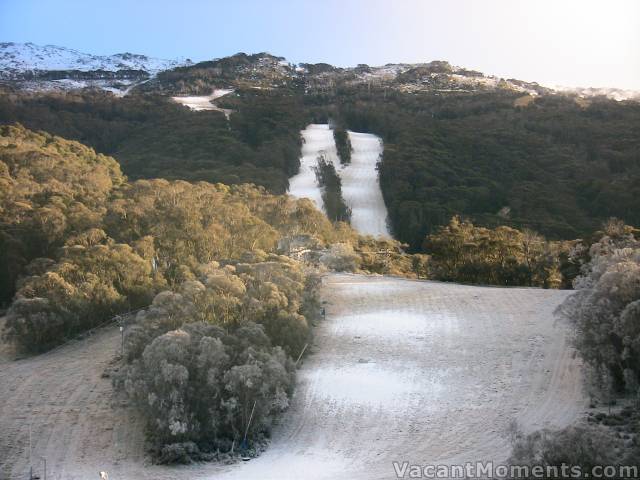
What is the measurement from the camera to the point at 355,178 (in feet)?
216

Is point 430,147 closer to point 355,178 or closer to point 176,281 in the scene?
point 355,178

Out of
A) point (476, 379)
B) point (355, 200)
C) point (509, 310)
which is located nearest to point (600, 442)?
point (476, 379)

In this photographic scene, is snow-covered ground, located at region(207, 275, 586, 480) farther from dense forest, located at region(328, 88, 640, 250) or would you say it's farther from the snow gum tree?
dense forest, located at region(328, 88, 640, 250)

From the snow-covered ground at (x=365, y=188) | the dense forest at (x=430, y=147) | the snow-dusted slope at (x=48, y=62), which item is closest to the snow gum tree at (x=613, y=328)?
the dense forest at (x=430, y=147)

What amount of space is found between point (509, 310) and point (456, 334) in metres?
3.18

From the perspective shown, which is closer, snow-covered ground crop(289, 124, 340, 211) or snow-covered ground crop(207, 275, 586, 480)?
snow-covered ground crop(207, 275, 586, 480)

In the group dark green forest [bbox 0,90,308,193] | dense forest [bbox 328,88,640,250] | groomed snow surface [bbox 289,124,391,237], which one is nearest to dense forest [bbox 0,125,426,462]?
dark green forest [bbox 0,90,308,193]

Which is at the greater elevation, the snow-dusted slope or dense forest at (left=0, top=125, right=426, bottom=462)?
the snow-dusted slope

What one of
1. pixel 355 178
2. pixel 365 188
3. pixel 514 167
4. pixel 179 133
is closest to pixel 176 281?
pixel 365 188

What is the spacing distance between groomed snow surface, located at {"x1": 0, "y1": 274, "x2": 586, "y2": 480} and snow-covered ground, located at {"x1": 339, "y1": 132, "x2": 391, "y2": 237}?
97.8 ft

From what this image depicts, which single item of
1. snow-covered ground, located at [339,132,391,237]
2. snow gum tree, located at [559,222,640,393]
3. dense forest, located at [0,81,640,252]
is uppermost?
snow gum tree, located at [559,222,640,393]

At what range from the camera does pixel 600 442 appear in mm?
8438

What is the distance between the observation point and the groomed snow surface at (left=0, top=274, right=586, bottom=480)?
1188 cm

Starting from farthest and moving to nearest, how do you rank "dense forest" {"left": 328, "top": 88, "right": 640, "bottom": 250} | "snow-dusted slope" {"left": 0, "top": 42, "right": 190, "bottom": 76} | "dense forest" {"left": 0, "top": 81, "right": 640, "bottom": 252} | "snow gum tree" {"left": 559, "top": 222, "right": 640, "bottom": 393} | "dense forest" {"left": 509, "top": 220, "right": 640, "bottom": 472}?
"snow-dusted slope" {"left": 0, "top": 42, "right": 190, "bottom": 76}
"dense forest" {"left": 0, "top": 81, "right": 640, "bottom": 252}
"dense forest" {"left": 328, "top": 88, "right": 640, "bottom": 250}
"snow gum tree" {"left": 559, "top": 222, "right": 640, "bottom": 393}
"dense forest" {"left": 509, "top": 220, "right": 640, "bottom": 472}
